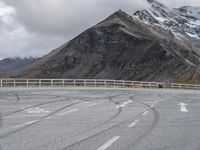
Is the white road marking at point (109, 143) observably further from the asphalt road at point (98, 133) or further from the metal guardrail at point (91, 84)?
the metal guardrail at point (91, 84)

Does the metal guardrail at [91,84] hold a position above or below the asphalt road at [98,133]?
above

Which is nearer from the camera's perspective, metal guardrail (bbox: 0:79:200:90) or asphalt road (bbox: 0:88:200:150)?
asphalt road (bbox: 0:88:200:150)

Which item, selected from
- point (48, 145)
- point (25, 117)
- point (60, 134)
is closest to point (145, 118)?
point (25, 117)

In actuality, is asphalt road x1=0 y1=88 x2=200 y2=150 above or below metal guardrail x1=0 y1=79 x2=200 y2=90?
below

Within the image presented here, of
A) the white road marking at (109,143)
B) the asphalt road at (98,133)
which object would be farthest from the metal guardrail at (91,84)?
the white road marking at (109,143)

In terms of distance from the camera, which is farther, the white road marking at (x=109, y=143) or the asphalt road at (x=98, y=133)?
the asphalt road at (x=98, y=133)

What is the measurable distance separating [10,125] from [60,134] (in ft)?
8.57

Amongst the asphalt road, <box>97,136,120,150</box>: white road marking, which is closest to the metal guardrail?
the asphalt road

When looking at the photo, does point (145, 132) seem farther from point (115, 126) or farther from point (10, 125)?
point (10, 125)

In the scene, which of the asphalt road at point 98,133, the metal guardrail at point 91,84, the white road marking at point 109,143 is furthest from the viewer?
the metal guardrail at point 91,84

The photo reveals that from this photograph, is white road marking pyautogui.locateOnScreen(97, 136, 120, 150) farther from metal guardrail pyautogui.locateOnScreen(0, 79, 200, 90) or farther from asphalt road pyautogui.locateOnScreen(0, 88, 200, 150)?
metal guardrail pyautogui.locateOnScreen(0, 79, 200, 90)

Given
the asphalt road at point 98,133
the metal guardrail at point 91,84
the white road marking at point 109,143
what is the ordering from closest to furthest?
the white road marking at point 109,143
the asphalt road at point 98,133
the metal guardrail at point 91,84

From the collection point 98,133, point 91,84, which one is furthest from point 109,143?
point 91,84

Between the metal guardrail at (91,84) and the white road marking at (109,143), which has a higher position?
the metal guardrail at (91,84)
